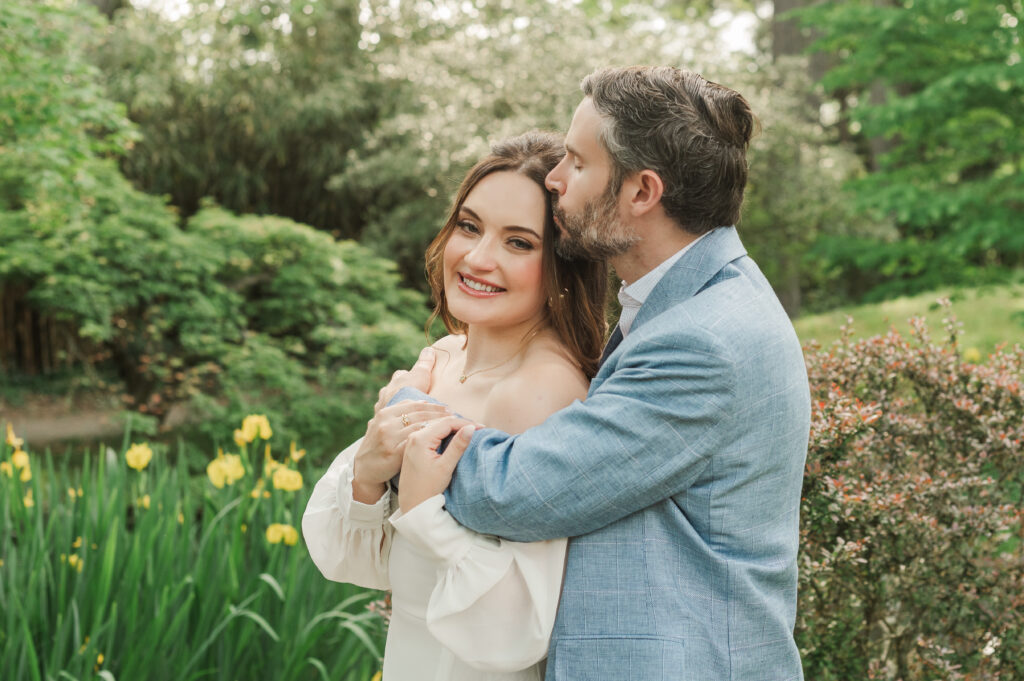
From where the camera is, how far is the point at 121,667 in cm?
288

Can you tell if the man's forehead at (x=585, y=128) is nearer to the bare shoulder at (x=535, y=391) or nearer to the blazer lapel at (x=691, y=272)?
the blazer lapel at (x=691, y=272)

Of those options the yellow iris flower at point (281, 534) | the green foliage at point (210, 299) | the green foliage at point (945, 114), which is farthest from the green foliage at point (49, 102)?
the green foliage at point (945, 114)

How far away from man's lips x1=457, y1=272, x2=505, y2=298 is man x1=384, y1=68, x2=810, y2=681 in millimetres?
283

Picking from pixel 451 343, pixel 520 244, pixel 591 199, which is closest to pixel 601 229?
pixel 591 199

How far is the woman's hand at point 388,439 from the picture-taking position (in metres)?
1.76

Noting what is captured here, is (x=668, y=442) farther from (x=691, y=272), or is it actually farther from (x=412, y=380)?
(x=412, y=380)

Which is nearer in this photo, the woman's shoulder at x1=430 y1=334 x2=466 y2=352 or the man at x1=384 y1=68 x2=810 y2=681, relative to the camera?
the man at x1=384 y1=68 x2=810 y2=681

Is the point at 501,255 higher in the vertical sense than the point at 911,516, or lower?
higher

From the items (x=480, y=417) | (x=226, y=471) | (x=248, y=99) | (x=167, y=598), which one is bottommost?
(x=167, y=598)

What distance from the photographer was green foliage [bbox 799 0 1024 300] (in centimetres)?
675

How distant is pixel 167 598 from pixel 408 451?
1.57 meters

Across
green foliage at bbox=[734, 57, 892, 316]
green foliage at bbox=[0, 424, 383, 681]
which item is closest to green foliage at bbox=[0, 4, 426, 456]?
green foliage at bbox=[0, 424, 383, 681]

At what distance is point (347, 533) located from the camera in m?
1.96

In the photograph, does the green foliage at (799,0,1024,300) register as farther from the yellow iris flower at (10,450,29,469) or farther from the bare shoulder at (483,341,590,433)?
the yellow iris flower at (10,450,29,469)
